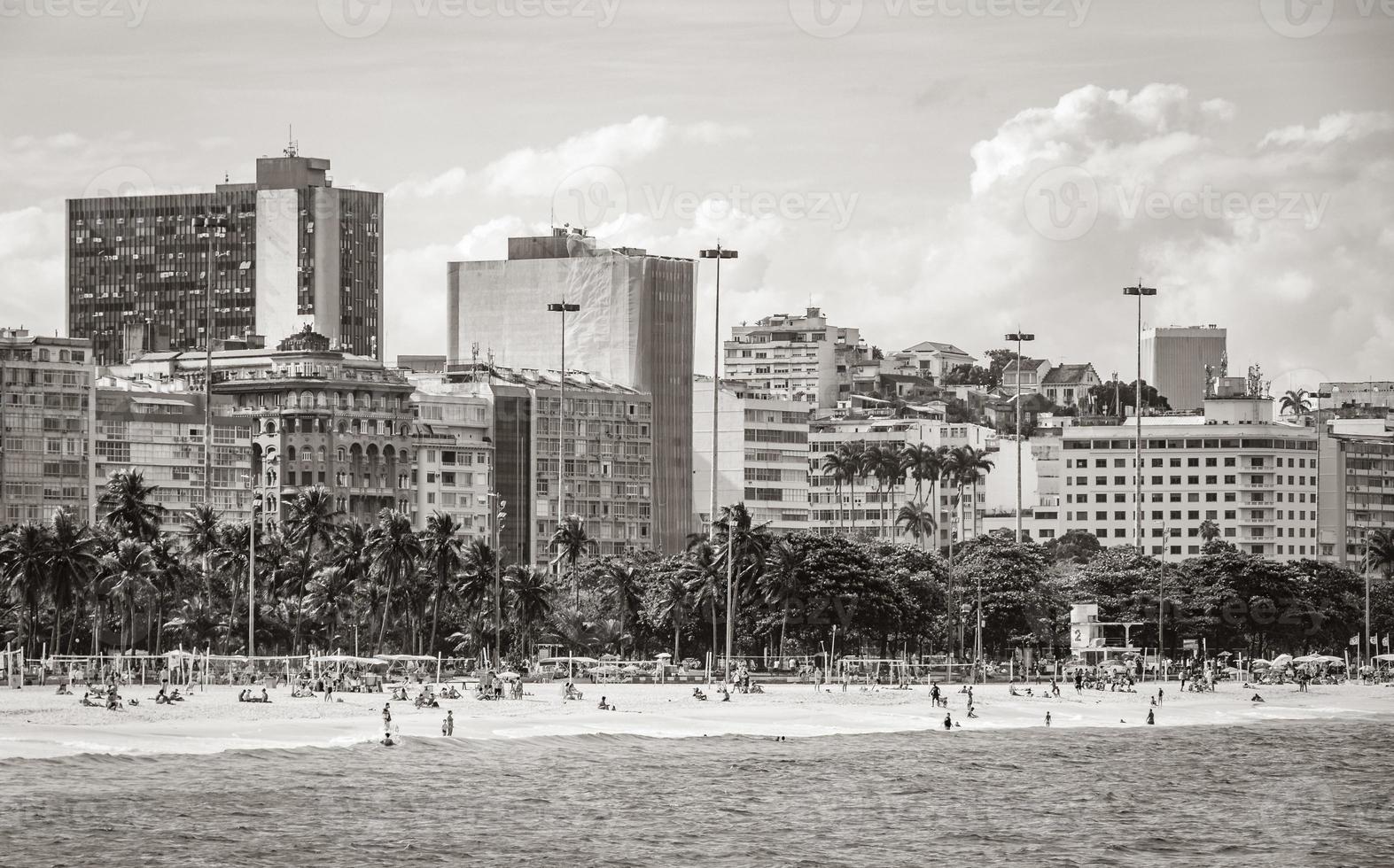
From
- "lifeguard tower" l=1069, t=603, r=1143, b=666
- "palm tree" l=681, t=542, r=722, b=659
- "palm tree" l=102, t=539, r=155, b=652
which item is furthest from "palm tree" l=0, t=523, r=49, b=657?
"lifeguard tower" l=1069, t=603, r=1143, b=666

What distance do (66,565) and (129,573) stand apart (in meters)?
6.30

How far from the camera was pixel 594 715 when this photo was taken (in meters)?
124

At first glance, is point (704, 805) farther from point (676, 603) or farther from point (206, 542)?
point (206, 542)

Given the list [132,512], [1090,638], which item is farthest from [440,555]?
[1090,638]

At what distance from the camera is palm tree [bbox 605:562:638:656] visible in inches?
6737

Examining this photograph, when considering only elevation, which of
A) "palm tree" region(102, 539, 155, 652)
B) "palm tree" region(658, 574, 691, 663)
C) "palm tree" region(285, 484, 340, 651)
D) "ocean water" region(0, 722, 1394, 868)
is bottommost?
"ocean water" region(0, 722, 1394, 868)

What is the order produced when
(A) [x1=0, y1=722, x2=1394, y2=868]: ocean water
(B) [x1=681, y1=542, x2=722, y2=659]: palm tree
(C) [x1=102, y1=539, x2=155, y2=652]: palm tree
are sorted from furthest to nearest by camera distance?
(B) [x1=681, y1=542, x2=722, y2=659]: palm tree < (C) [x1=102, y1=539, x2=155, y2=652]: palm tree < (A) [x1=0, y1=722, x2=1394, y2=868]: ocean water

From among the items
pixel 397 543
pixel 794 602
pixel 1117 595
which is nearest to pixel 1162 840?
pixel 794 602

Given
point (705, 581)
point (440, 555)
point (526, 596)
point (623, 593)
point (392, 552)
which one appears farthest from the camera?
point (623, 593)

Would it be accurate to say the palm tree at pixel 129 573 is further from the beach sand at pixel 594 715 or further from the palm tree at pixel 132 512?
the beach sand at pixel 594 715

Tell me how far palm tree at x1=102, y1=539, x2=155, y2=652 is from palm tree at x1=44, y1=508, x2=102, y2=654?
138 inches

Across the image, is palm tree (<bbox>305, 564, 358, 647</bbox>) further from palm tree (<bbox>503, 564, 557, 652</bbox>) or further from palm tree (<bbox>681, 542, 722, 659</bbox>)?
palm tree (<bbox>681, 542, 722, 659</bbox>)

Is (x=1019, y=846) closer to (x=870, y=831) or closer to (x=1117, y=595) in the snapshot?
(x=870, y=831)

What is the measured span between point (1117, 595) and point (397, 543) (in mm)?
56028
